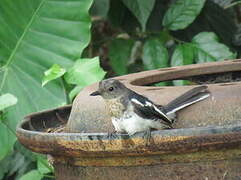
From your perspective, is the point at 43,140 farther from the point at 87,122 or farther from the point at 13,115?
the point at 13,115

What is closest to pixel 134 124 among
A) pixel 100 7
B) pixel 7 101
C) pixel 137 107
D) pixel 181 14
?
pixel 137 107

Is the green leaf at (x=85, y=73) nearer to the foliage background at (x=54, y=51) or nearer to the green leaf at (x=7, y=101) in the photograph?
the foliage background at (x=54, y=51)

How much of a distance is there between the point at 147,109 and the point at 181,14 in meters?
1.84

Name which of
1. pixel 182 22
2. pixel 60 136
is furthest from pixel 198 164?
pixel 182 22

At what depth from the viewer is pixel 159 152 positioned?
1933mm

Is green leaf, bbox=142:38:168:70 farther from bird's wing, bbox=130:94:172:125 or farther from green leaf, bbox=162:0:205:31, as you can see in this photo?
bird's wing, bbox=130:94:172:125

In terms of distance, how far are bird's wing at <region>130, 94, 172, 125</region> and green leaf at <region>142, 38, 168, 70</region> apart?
1621 millimetres

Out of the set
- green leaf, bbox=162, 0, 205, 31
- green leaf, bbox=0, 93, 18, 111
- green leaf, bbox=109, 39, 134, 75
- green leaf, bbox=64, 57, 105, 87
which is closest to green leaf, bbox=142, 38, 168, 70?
green leaf, bbox=162, 0, 205, 31

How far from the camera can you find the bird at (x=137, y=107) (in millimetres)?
2082

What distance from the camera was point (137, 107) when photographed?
2.24 m

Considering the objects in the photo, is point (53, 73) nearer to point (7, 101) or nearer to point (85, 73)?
point (85, 73)

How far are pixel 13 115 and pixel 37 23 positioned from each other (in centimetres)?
49

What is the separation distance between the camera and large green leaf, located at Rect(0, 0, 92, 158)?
3.63 meters

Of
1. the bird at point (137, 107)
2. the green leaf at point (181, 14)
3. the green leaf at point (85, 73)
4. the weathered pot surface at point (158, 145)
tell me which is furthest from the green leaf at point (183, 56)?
the weathered pot surface at point (158, 145)
